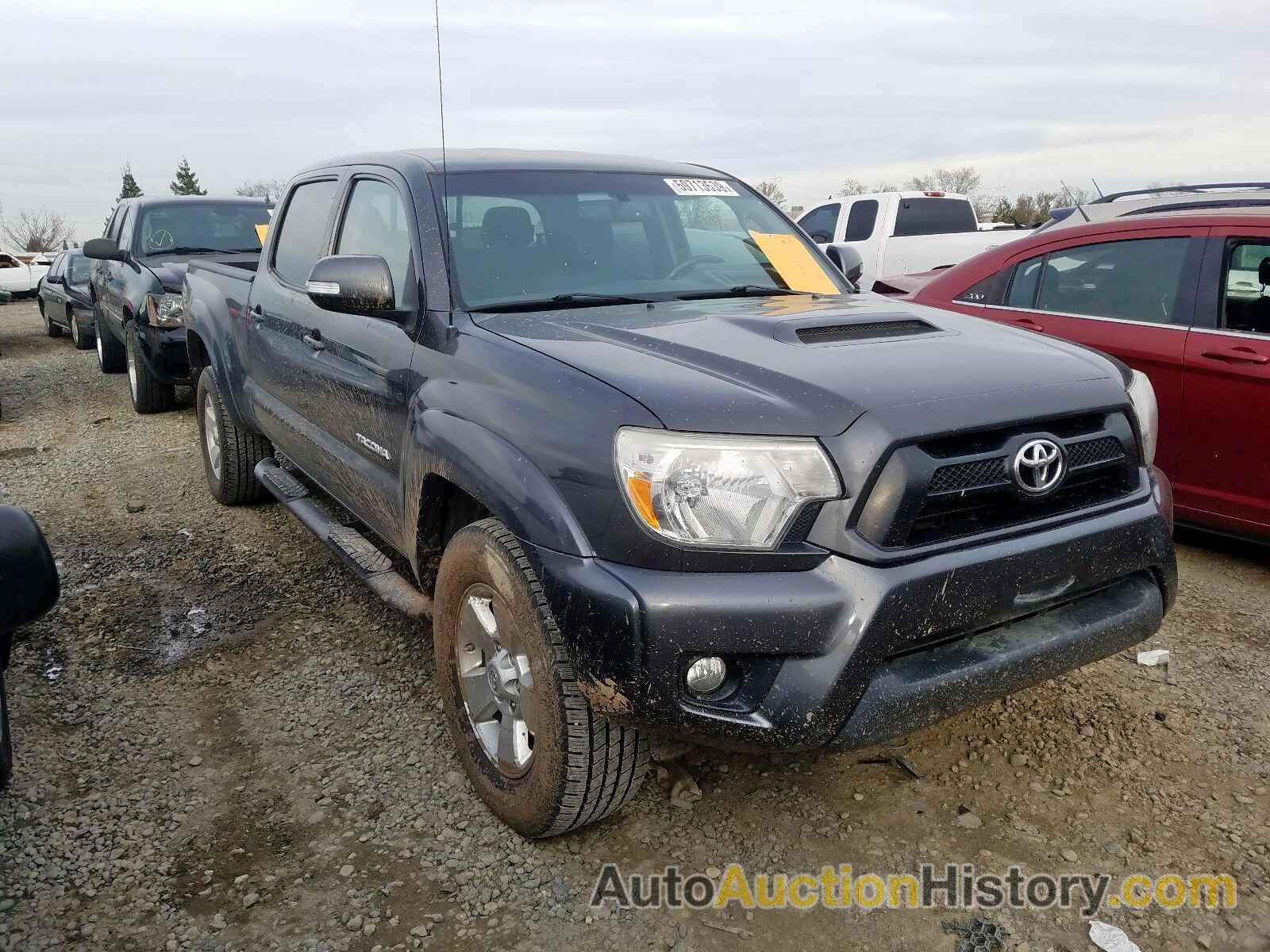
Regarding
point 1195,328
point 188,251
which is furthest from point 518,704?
point 188,251

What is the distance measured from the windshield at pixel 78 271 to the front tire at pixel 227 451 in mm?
8990

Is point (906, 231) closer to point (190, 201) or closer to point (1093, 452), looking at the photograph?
point (190, 201)

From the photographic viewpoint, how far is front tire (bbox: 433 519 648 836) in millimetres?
2297

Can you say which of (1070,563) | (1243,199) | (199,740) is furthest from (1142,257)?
(199,740)

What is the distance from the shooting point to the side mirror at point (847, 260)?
418 centimetres

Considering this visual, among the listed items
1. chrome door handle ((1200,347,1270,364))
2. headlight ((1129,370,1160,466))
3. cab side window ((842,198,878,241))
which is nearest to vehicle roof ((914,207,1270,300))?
chrome door handle ((1200,347,1270,364))

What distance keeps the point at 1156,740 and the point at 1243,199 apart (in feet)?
9.98

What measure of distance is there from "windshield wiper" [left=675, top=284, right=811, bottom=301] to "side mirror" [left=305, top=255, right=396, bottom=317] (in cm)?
93

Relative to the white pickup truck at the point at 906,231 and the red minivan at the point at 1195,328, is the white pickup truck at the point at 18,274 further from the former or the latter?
the red minivan at the point at 1195,328

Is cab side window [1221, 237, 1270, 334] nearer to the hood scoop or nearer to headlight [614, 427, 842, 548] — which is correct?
the hood scoop

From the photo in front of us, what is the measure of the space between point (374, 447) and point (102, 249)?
6.26 m

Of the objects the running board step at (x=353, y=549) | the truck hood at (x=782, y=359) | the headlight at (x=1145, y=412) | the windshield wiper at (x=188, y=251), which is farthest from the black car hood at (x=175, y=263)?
the headlight at (x=1145, y=412)

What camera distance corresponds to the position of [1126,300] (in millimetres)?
4699

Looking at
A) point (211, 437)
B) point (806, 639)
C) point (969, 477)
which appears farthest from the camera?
point (211, 437)
